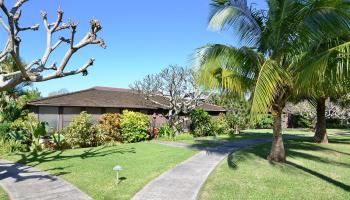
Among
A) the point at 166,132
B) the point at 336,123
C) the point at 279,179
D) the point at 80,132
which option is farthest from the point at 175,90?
the point at 336,123

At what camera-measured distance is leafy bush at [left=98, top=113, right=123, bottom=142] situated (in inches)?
801

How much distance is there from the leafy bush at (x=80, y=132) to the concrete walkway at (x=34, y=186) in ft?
21.5

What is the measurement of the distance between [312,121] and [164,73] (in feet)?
72.9

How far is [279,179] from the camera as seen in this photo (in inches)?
419

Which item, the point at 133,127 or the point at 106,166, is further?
the point at 133,127

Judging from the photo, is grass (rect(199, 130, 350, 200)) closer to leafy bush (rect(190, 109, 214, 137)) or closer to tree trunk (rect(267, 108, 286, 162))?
tree trunk (rect(267, 108, 286, 162))

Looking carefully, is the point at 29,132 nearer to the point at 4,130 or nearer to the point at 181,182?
the point at 4,130

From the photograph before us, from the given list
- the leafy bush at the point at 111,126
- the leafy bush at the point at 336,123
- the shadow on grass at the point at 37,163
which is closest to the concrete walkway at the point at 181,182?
the shadow on grass at the point at 37,163

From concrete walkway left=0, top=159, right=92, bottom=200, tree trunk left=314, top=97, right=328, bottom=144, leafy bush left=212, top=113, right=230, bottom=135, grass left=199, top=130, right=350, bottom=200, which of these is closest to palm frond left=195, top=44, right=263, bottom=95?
grass left=199, top=130, right=350, bottom=200

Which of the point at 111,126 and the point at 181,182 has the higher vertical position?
the point at 111,126

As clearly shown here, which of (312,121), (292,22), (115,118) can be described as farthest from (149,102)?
(312,121)

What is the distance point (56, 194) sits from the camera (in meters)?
8.35

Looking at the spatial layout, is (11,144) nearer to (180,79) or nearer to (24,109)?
(24,109)

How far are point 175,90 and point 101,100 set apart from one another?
5.63m
